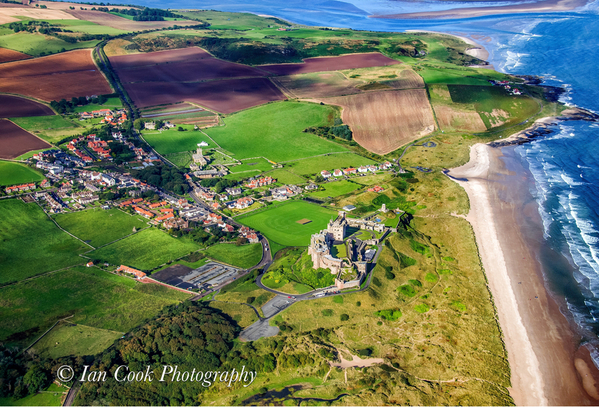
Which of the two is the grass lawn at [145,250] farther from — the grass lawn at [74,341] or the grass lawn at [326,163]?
the grass lawn at [326,163]

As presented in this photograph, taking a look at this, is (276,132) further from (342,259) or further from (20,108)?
(342,259)

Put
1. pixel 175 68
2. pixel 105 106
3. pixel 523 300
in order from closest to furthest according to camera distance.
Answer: pixel 523 300
pixel 105 106
pixel 175 68

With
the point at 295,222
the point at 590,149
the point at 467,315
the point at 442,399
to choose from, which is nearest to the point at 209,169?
the point at 295,222

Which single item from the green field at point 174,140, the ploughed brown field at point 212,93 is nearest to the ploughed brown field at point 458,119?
the ploughed brown field at point 212,93

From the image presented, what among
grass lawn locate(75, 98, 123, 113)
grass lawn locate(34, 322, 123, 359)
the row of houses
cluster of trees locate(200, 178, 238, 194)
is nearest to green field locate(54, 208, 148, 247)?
cluster of trees locate(200, 178, 238, 194)

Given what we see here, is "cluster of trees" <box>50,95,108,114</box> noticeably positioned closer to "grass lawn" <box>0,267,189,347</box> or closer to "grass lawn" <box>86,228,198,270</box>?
"grass lawn" <box>86,228,198,270</box>

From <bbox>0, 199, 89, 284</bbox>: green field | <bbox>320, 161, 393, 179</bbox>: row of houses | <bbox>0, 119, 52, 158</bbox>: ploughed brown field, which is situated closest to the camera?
<bbox>0, 199, 89, 284</bbox>: green field

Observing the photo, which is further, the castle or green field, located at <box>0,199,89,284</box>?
green field, located at <box>0,199,89,284</box>

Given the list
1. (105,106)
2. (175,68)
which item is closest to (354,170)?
(105,106)
